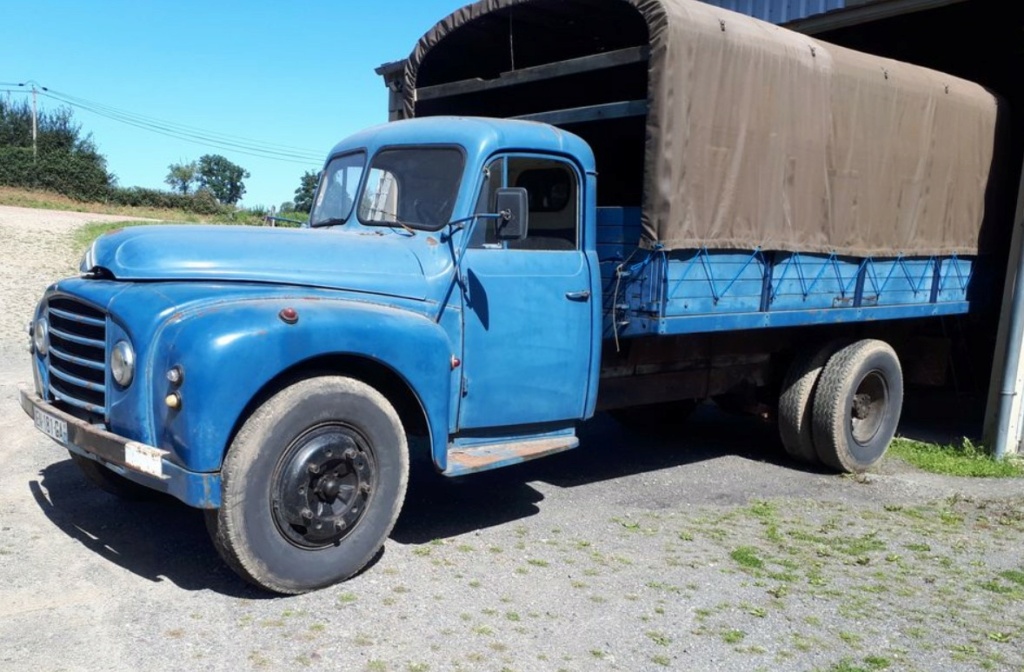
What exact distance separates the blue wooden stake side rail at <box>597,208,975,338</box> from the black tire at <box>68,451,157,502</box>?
298cm

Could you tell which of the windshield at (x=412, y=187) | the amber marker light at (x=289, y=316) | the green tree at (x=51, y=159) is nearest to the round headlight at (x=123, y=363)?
the amber marker light at (x=289, y=316)

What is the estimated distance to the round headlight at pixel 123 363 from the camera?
3889mm

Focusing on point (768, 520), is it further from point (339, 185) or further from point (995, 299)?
point (995, 299)

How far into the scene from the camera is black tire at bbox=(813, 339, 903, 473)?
7.03 metres

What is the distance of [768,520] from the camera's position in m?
5.89

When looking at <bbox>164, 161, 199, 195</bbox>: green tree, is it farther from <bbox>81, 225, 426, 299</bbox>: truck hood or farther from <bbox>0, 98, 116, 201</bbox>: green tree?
<bbox>81, 225, 426, 299</bbox>: truck hood

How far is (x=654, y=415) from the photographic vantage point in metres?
8.31

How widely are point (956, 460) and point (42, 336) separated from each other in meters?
7.13

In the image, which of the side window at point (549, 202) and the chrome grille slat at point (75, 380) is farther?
the side window at point (549, 202)

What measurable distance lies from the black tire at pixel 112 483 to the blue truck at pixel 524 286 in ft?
0.07

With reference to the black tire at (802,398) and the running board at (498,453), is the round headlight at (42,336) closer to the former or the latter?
the running board at (498,453)

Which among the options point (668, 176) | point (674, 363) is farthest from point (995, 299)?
point (668, 176)

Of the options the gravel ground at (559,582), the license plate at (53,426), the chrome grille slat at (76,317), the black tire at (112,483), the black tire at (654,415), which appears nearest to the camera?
the gravel ground at (559,582)

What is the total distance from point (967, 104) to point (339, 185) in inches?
222
